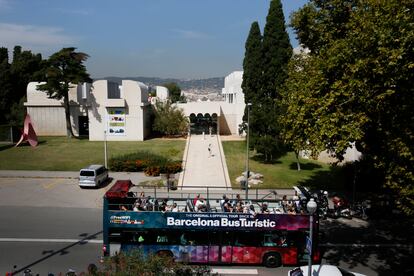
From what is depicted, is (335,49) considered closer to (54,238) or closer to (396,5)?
(396,5)

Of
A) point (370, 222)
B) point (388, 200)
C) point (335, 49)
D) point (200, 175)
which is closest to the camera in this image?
point (335, 49)

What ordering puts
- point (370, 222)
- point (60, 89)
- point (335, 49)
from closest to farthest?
point (335, 49), point (370, 222), point (60, 89)

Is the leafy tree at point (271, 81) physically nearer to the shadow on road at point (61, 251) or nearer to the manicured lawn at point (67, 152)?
the manicured lawn at point (67, 152)

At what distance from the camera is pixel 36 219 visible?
72.2ft

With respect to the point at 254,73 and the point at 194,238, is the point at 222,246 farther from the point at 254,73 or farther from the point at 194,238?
the point at 254,73

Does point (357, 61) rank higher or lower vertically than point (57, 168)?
higher

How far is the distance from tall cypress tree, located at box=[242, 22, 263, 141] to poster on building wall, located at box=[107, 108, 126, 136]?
16066mm

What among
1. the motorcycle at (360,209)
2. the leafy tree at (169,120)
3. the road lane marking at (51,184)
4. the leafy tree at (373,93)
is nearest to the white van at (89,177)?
the road lane marking at (51,184)

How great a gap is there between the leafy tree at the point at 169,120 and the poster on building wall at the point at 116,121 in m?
4.91

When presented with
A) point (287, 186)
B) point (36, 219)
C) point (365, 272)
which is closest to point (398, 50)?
point (365, 272)

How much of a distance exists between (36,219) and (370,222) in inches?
787

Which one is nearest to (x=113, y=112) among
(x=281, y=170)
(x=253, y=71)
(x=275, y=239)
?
(x=253, y=71)

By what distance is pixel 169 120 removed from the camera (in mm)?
50562

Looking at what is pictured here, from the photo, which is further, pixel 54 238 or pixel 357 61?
pixel 54 238
